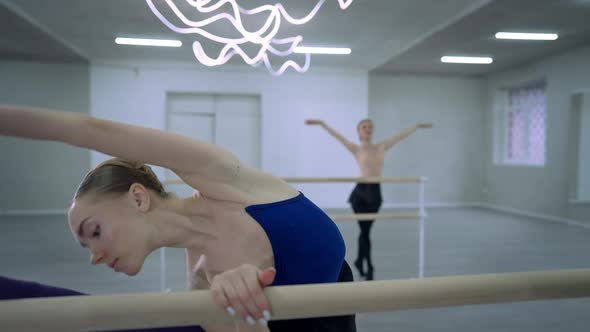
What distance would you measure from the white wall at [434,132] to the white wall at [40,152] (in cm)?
576

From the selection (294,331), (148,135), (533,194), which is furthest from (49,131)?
(533,194)

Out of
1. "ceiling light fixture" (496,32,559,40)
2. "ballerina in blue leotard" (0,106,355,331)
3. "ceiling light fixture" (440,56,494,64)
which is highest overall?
"ceiling light fixture" (440,56,494,64)

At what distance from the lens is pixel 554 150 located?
727 centimetres

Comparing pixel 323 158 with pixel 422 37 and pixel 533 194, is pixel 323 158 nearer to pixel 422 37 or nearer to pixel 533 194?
A: pixel 422 37

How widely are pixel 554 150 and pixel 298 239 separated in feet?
25.6

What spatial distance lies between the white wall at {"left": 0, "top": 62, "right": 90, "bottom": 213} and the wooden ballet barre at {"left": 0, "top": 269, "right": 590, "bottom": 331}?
804 cm

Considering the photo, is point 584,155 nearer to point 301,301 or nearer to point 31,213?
point 301,301

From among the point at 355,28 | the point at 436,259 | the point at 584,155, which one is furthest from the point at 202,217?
the point at 584,155

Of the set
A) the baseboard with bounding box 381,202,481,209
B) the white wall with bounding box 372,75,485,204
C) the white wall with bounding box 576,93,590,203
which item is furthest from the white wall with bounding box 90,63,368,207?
the white wall with bounding box 576,93,590,203

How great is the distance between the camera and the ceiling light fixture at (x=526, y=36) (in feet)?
20.0

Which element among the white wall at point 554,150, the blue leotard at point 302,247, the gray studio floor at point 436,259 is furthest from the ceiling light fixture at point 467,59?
the blue leotard at point 302,247

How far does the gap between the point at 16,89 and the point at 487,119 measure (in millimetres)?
9275

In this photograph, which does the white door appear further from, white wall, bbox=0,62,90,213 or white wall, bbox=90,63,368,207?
white wall, bbox=0,62,90,213

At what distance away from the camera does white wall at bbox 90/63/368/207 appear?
7898 millimetres
